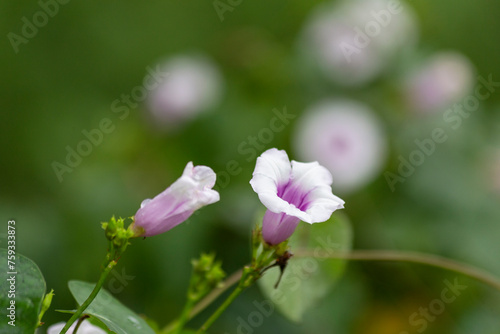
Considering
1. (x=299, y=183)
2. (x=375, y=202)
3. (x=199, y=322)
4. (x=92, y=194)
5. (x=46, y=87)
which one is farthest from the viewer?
(x=46, y=87)

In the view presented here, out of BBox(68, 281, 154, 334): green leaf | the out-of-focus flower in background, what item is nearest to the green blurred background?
the out-of-focus flower in background

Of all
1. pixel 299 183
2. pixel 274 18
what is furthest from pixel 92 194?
pixel 274 18

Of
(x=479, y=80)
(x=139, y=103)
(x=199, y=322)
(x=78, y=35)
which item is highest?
(x=78, y=35)

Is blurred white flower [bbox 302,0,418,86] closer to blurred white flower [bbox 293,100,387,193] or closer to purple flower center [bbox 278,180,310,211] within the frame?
blurred white flower [bbox 293,100,387,193]

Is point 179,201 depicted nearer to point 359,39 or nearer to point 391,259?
point 391,259

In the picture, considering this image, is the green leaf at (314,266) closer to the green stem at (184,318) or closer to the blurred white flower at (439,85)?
the green stem at (184,318)

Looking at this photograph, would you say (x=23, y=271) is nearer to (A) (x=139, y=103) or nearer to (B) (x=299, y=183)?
(B) (x=299, y=183)

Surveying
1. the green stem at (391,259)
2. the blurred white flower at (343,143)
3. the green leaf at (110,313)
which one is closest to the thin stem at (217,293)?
the green stem at (391,259)

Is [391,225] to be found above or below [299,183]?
below
